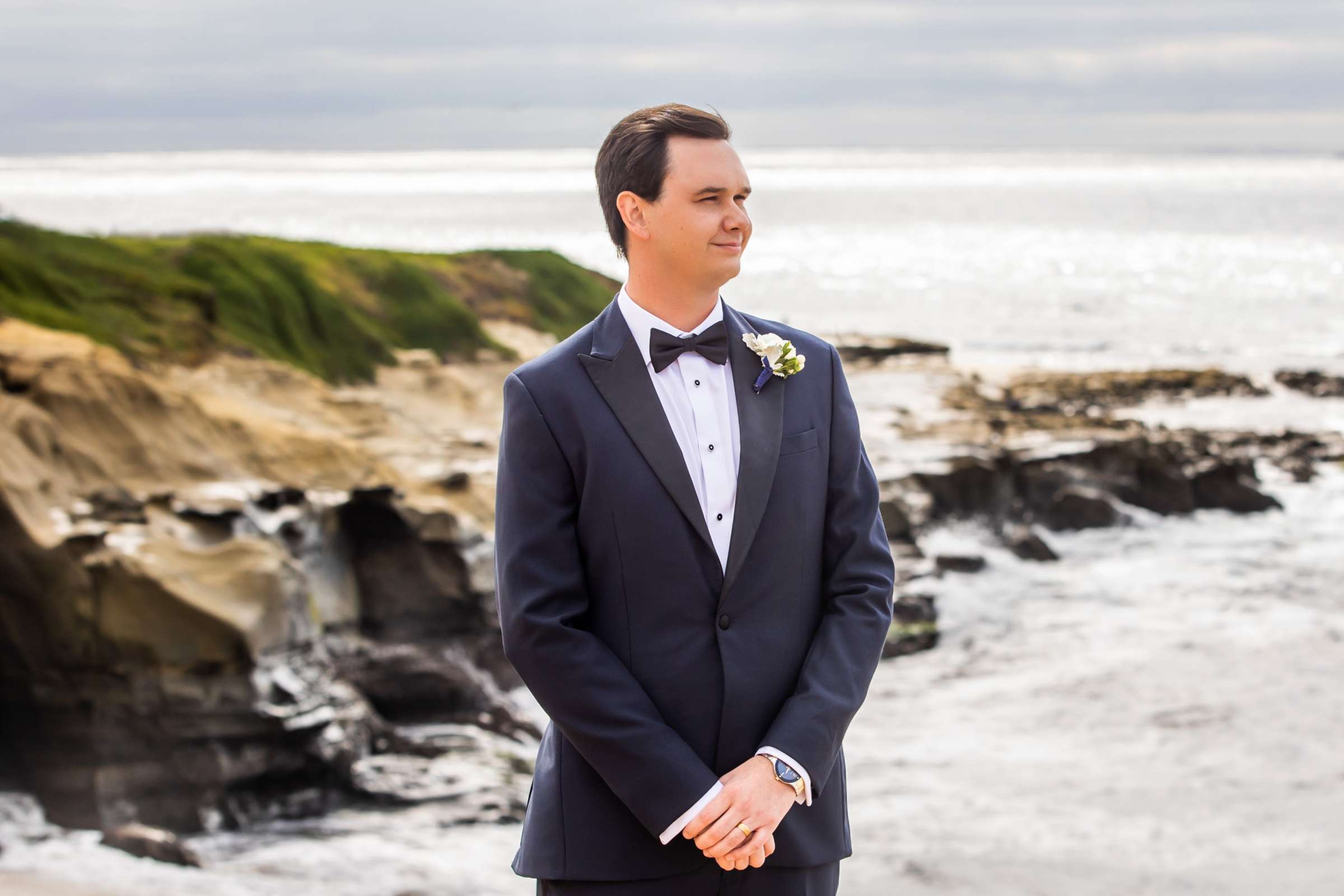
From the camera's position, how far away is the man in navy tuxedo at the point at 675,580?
8.02 ft

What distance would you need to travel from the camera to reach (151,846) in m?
7.07

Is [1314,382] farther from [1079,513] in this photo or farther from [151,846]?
[151,846]

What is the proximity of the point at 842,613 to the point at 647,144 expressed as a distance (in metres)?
0.98

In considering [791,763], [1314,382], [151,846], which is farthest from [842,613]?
[1314,382]

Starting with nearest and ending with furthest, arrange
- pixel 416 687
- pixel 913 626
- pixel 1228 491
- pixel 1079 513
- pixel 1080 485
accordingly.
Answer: pixel 416 687, pixel 913 626, pixel 1079 513, pixel 1080 485, pixel 1228 491

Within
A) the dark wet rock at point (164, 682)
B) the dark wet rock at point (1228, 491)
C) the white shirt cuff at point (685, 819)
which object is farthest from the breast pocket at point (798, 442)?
the dark wet rock at point (1228, 491)

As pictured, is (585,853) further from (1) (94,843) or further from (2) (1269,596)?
(2) (1269,596)

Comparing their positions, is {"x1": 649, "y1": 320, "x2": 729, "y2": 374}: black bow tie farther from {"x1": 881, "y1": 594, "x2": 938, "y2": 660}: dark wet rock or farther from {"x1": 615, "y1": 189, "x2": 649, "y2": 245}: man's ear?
{"x1": 881, "y1": 594, "x2": 938, "y2": 660}: dark wet rock

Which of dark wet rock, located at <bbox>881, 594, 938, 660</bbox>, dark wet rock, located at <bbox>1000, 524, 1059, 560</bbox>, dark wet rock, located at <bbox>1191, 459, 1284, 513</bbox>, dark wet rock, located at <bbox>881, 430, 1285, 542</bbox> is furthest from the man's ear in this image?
dark wet rock, located at <bbox>1191, 459, 1284, 513</bbox>

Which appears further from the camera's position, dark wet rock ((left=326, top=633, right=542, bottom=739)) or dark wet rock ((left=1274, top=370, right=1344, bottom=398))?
dark wet rock ((left=1274, top=370, right=1344, bottom=398))

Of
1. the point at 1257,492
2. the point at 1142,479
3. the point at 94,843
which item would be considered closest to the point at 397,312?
the point at 1142,479

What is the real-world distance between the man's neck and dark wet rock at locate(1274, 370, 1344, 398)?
1154 inches

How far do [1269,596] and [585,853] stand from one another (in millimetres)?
14209

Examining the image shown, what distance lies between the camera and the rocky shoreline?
8.55m
